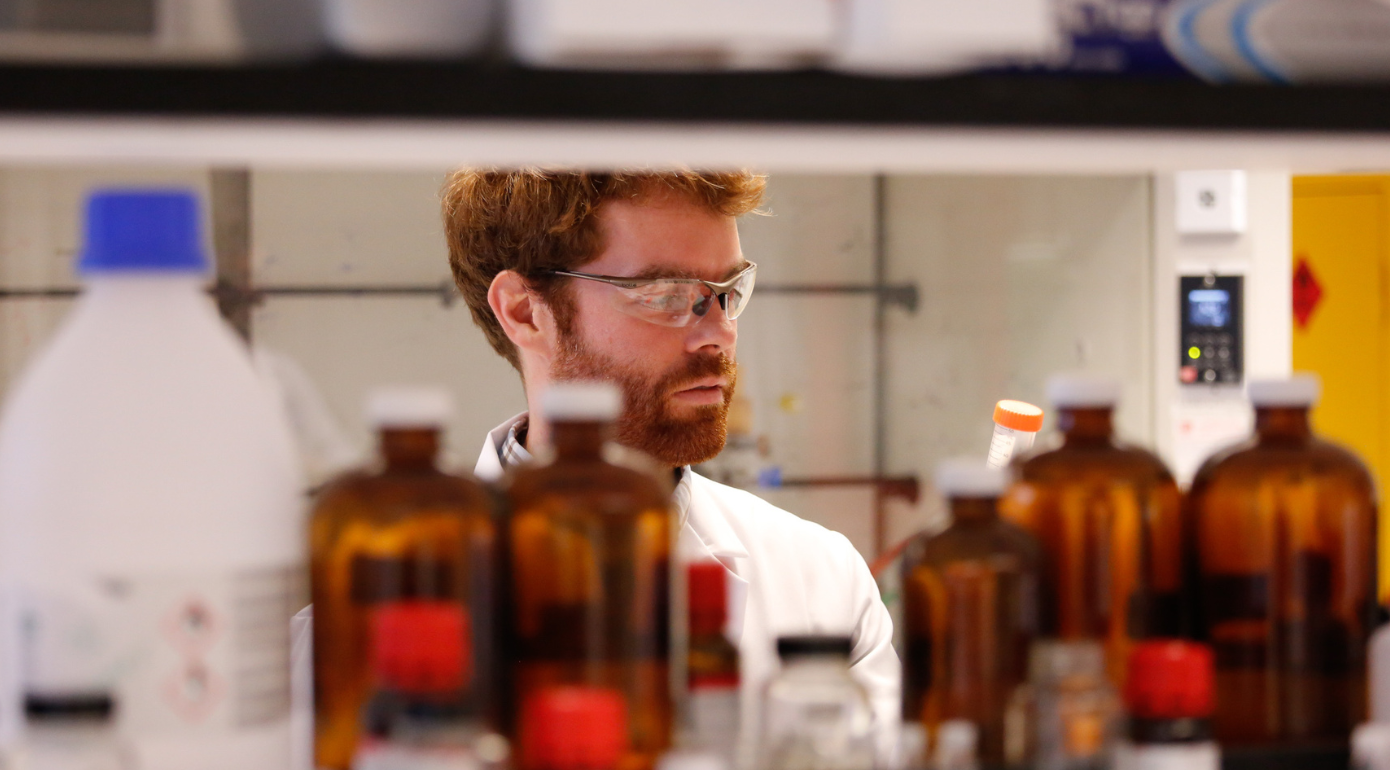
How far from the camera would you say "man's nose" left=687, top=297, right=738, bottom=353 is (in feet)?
6.18

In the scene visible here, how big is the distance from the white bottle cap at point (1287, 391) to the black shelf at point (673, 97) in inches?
6.4

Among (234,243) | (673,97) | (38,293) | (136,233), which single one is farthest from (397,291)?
(673,97)

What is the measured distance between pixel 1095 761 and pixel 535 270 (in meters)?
1.46

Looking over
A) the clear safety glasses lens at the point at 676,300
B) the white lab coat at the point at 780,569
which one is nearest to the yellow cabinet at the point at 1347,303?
the white lab coat at the point at 780,569

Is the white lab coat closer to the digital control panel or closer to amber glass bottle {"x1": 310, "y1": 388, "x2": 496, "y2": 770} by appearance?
amber glass bottle {"x1": 310, "y1": 388, "x2": 496, "y2": 770}

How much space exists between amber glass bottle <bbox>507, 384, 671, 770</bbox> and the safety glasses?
1.17 metres

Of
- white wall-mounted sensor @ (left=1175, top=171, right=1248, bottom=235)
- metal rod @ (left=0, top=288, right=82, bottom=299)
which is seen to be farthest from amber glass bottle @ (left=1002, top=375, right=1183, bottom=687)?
metal rod @ (left=0, top=288, right=82, bottom=299)

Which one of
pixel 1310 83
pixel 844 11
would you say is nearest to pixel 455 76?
pixel 844 11

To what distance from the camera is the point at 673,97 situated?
623 mm

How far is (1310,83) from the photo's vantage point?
0.69 m

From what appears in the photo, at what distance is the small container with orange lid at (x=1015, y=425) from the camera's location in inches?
45.7

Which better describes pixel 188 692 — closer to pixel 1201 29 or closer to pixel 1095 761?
pixel 1095 761

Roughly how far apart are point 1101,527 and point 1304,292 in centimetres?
347

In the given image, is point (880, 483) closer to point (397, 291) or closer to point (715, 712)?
point (397, 291)
